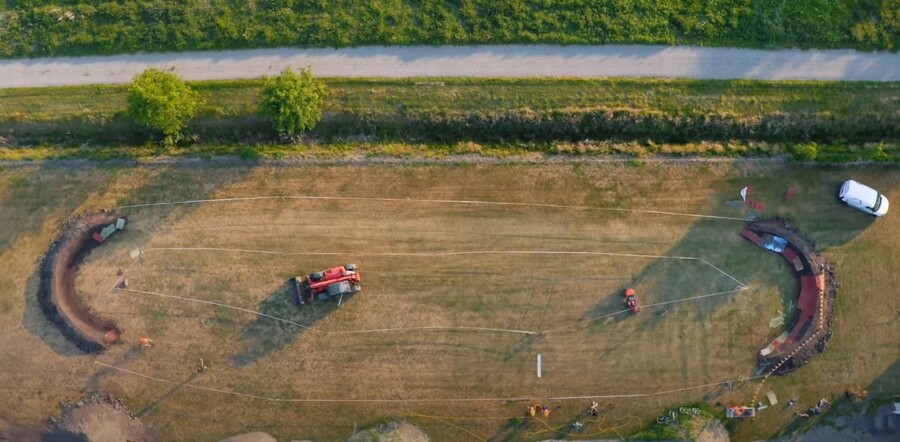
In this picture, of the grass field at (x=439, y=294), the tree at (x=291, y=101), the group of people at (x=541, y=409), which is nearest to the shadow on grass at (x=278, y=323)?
the grass field at (x=439, y=294)

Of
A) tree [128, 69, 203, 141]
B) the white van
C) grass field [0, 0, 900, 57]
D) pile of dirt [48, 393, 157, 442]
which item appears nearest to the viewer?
tree [128, 69, 203, 141]

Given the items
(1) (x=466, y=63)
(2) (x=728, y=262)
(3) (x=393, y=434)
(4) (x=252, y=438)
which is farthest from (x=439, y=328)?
(2) (x=728, y=262)

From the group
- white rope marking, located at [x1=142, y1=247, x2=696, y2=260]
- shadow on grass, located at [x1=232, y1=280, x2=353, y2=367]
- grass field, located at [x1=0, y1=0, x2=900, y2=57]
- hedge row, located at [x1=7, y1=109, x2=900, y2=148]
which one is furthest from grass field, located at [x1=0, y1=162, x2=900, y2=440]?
grass field, located at [x1=0, y1=0, x2=900, y2=57]

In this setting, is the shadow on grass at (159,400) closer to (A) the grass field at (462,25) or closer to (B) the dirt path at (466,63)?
(B) the dirt path at (466,63)

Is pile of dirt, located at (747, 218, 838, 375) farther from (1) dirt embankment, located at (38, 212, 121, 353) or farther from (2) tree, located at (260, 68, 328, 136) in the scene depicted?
(1) dirt embankment, located at (38, 212, 121, 353)

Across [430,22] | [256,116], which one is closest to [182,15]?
[256,116]

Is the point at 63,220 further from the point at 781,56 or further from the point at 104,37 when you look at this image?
the point at 781,56
